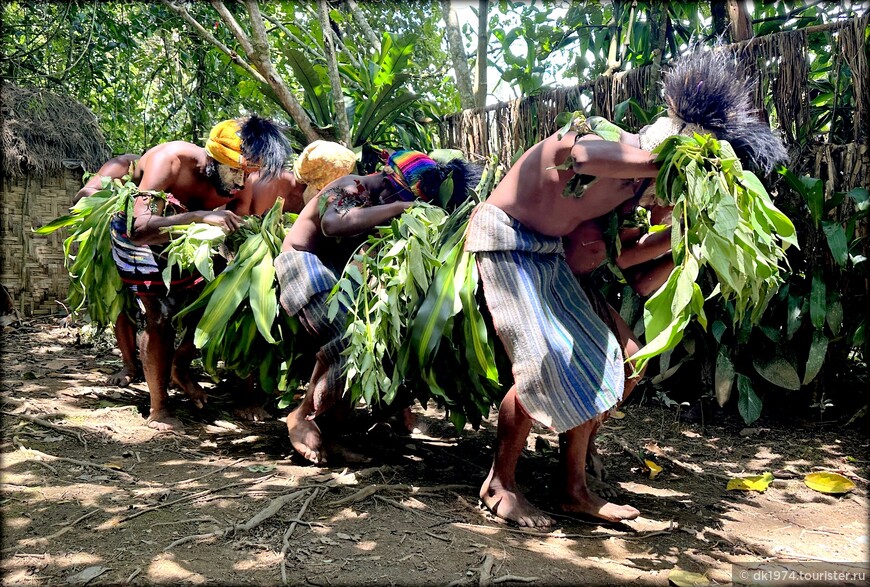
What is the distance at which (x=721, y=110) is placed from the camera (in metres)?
2.36

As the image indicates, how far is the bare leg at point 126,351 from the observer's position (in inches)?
172

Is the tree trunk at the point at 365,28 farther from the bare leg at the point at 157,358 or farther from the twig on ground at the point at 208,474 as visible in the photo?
the twig on ground at the point at 208,474

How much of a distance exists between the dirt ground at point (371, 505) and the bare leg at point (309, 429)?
0.07 metres

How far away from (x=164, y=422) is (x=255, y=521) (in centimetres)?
144

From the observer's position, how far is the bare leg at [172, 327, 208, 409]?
13.0 feet

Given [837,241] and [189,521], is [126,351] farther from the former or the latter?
[837,241]

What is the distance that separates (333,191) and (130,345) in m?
2.14

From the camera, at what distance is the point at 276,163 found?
355 centimetres

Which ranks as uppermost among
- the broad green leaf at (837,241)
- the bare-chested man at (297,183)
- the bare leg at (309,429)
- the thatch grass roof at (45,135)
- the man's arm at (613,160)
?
the thatch grass roof at (45,135)

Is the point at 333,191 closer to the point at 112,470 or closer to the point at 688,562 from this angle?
the point at 112,470

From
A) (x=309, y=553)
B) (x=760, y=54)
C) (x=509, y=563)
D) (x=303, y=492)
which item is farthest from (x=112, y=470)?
(x=760, y=54)

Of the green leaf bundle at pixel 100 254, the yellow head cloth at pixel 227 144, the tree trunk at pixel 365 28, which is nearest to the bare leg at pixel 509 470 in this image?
the yellow head cloth at pixel 227 144

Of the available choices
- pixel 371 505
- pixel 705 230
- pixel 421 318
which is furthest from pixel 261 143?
pixel 705 230

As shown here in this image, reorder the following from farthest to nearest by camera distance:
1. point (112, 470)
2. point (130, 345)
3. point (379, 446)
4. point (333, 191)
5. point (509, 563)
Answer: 1. point (130, 345)
2. point (379, 446)
3. point (333, 191)
4. point (112, 470)
5. point (509, 563)
